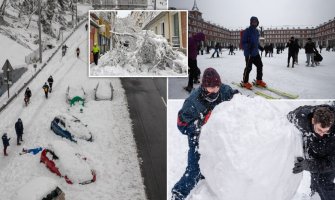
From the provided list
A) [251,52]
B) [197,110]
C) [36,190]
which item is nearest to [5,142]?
[36,190]

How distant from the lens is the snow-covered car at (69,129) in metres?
10.0

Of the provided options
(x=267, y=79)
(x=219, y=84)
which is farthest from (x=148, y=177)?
(x=219, y=84)

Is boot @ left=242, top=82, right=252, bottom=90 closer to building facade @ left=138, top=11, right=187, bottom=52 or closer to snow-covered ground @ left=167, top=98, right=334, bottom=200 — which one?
building facade @ left=138, top=11, right=187, bottom=52

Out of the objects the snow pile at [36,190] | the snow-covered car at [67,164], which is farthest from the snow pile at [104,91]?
the snow pile at [36,190]

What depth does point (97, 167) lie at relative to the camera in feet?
28.7

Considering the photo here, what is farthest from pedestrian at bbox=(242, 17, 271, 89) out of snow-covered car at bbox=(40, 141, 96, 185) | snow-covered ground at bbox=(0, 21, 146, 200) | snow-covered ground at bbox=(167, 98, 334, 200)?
snow-covered car at bbox=(40, 141, 96, 185)

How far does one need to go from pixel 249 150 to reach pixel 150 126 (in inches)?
381

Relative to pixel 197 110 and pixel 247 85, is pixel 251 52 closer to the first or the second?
pixel 247 85

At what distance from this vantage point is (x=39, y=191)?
6.59 meters

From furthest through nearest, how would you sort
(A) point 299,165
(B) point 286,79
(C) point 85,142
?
(C) point 85,142 < (B) point 286,79 < (A) point 299,165

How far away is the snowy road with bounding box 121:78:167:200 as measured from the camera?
8.38 meters

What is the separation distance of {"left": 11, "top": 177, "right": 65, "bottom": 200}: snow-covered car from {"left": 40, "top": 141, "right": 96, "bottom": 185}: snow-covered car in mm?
1271

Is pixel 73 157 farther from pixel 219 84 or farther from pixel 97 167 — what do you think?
pixel 219 84

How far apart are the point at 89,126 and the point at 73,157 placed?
2.38m
